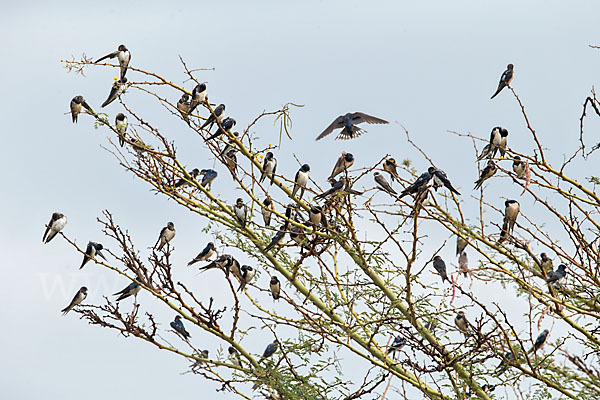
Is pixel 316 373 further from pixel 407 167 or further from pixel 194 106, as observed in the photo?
pixel 194 106

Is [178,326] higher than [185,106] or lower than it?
lower

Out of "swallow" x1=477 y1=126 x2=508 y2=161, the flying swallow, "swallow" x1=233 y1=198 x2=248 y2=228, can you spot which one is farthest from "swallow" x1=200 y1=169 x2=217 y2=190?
"swallow" x1=477 y1=126 x2=508 y2=161

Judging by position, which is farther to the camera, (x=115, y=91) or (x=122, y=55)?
(x=122, y=55)

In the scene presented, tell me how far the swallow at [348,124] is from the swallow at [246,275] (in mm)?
1987

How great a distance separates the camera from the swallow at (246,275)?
7.71 meters

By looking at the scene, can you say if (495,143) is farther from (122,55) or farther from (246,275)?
(122,55)

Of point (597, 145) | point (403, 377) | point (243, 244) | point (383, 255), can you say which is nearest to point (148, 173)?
point (243, 244)

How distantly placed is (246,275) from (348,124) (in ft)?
7.58

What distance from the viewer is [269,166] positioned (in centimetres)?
782

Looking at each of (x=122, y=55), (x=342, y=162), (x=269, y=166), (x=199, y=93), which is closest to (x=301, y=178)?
(x=269, y=166)

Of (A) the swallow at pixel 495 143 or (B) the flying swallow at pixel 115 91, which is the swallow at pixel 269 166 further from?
(A) the swallow at pixel 495 143

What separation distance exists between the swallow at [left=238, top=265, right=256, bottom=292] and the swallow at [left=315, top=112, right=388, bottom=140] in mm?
1987

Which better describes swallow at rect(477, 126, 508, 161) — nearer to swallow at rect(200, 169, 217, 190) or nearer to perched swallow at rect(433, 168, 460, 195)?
perched swallow at rect(433, 168, 460, 195)

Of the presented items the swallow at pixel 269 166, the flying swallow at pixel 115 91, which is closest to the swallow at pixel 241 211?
the swallow at pixel 269 166
